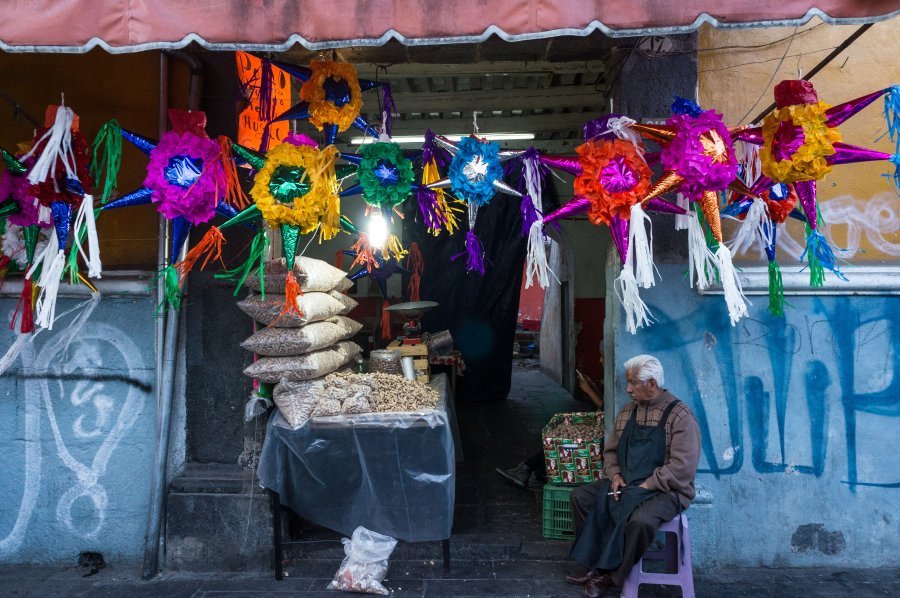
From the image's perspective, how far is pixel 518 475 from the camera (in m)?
5.64

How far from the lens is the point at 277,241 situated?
14.9ft

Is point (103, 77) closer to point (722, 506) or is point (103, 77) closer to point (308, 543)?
point (308, 543)

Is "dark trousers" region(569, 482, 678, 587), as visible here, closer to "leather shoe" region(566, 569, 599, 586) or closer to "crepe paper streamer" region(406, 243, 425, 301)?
"leather shoe" region(566, 569, 599, 586)

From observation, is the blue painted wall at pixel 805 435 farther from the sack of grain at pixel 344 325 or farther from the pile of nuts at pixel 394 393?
the sack of grain at pixel 344 325

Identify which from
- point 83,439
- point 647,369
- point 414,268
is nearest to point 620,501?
point 647,369

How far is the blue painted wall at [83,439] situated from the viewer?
14.1 ft

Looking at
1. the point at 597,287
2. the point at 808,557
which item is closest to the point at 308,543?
the point at 808,557

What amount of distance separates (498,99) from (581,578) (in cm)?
464

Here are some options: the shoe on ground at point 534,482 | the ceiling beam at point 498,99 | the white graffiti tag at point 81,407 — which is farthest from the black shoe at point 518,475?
the ceiling beam at point 498,99

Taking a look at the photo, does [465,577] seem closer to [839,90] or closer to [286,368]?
[286,368]

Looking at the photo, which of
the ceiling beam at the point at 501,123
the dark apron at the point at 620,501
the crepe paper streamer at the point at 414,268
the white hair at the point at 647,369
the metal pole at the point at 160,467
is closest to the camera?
the dark apron at the point at 620,501

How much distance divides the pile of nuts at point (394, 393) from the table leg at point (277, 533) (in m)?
0.80

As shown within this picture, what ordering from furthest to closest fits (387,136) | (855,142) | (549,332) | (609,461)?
(549,332) → (855,142) → (609,461) → (387,136)

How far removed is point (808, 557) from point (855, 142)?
271 centimetres
